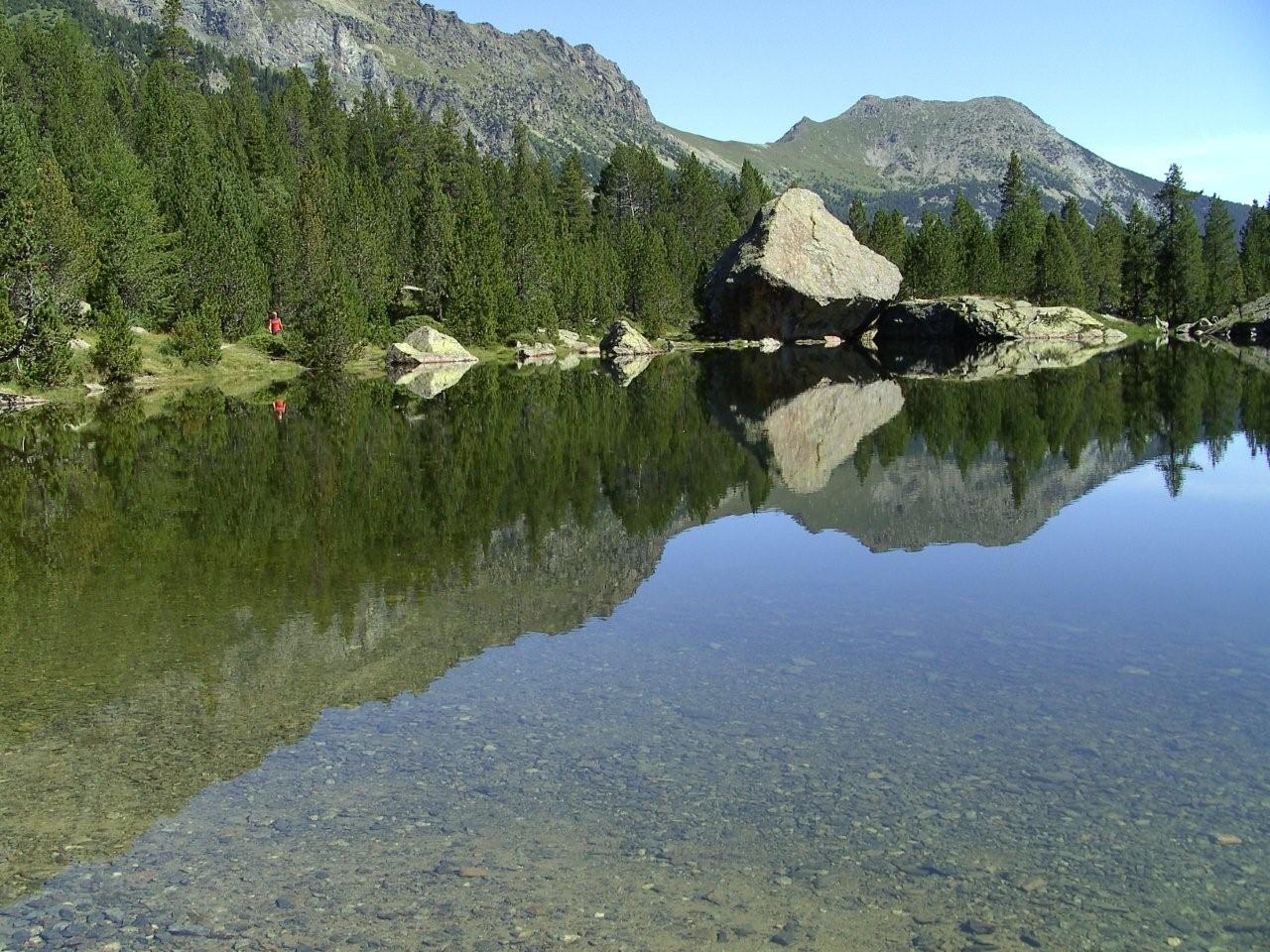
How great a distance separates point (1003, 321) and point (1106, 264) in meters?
37.9

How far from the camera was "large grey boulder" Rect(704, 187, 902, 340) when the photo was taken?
103 meters

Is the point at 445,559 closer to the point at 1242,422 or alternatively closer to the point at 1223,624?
the point at 1223,624

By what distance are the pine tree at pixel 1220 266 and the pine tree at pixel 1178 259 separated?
1411 millimetres

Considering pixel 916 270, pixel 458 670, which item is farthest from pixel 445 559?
pixel 916 270

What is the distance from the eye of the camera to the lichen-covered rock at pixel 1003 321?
101 meters

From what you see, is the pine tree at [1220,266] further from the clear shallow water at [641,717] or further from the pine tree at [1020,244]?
the clear shallow water at [641,717]

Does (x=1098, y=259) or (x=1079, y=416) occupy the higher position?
(x=1098, y=259)

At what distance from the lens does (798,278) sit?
102625mm

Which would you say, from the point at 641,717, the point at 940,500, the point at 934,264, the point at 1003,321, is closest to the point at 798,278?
the point at 1003,321

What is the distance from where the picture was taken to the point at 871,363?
7644 cm

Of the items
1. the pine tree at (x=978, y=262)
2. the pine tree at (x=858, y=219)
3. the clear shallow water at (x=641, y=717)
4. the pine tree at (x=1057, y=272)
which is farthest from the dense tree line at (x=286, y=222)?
the pine tree at (x=1057, y=272)

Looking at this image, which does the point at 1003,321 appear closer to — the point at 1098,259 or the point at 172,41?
the point at 1098,259

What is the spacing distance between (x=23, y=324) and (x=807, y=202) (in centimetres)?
8565

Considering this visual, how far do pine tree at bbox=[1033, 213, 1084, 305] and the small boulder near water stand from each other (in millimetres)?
70897
